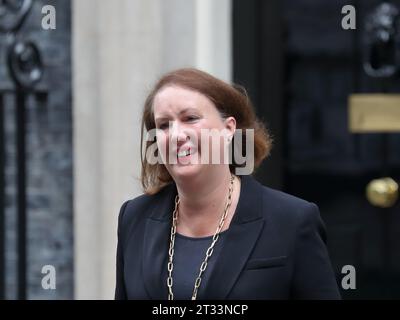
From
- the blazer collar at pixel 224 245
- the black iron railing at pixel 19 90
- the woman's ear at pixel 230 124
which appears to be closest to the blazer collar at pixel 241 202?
the blazer collar at pixel 224 245

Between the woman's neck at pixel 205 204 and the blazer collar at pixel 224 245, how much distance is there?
0.12ft

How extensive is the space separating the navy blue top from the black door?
1886 millimetres

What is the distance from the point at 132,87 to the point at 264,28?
0.69 meters

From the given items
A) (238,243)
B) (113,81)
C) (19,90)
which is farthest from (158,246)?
(19,90)

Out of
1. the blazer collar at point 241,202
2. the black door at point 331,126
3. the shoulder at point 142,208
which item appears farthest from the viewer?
the black door at point 331,126

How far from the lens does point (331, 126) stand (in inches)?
165

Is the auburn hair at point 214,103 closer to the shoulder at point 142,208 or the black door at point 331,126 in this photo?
the shoulder at point 142,208

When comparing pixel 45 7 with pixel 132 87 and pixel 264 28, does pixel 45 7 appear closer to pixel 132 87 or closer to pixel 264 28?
pixel 132 87

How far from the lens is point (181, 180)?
222 centimetres

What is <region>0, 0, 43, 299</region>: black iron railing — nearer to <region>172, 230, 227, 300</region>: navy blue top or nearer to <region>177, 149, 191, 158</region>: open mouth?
<region>172, 230, 227, 300</region>: navy blue top

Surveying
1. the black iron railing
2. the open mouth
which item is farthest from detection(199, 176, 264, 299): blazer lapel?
the black iron railing

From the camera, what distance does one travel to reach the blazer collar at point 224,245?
2.21m

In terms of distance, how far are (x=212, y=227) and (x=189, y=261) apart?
0.33 feet
